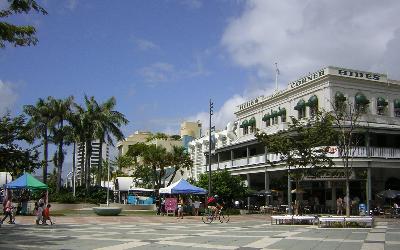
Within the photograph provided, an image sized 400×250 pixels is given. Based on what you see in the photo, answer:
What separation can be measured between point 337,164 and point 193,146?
1393 inches

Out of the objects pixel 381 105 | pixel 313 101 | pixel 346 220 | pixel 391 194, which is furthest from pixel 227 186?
pixel 346 220

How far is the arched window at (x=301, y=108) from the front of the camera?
145 ft

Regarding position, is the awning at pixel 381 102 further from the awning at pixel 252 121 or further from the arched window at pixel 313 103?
the awning at pixel 252 121

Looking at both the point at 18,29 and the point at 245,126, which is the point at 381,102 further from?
the point at 18,29

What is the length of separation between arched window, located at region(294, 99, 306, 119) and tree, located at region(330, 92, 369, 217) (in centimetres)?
336

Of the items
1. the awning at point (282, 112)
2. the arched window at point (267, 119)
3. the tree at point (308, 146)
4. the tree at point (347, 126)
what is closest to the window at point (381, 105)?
the tree at point (347, 126)

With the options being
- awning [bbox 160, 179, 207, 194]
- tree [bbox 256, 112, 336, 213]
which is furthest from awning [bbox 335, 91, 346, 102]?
awning [bbox 160, 179, 207, 194]

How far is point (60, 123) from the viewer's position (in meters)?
52.7

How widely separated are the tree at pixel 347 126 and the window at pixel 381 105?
1209mm

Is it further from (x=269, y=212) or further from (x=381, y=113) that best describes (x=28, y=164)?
(x=381, y=113)

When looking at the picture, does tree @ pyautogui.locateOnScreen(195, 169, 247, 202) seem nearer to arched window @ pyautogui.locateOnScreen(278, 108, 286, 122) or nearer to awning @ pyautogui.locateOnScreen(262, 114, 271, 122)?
arched window @ pyautogui.locateOnScreen(278, 108, 286, 122)

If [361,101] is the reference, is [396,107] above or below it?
below

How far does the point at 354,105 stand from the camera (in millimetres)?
42344

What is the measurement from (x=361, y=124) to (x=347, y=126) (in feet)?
→ 13.6
